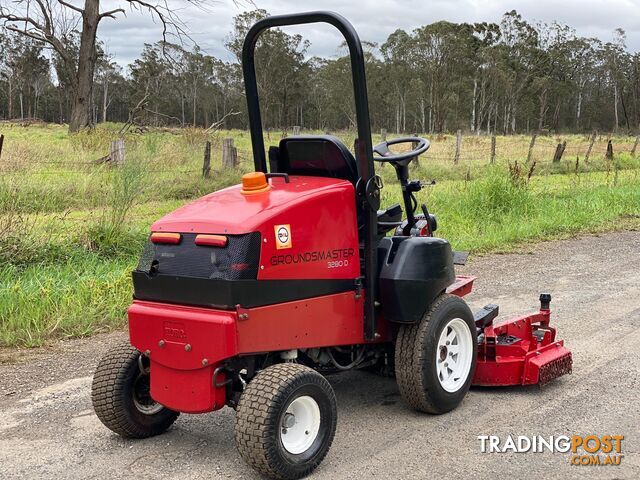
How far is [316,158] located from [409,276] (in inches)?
33.5

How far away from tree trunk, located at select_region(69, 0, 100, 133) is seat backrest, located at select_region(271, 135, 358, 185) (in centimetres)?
2285

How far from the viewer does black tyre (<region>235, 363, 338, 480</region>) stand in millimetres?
3068

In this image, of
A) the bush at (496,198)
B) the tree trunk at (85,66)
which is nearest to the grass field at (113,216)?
the bush at (496,198)

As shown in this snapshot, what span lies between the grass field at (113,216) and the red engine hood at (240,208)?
2.67m

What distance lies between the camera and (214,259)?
3246mm

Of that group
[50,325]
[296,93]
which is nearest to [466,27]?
[296,93]

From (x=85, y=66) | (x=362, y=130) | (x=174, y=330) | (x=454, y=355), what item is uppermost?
(x=85, y=66)

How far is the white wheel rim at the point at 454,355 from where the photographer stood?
4045mm

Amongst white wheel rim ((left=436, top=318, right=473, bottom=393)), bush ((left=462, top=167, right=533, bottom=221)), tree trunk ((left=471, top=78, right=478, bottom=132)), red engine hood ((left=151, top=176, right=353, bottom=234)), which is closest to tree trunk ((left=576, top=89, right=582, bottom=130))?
tree trunk ((left=471, top=78, right=478, bottom=132))

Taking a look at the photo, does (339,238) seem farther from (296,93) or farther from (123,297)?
(296,93)

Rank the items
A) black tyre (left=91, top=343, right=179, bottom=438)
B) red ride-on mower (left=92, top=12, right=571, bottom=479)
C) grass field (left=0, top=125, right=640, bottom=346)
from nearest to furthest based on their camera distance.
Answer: red ride-on mower (left=92, top=12, right=571, bottom=479) < black tyre (left=91, top=343, right=179, bottom=438) < grass field (left=0, top=125, right=640, bottom=346)

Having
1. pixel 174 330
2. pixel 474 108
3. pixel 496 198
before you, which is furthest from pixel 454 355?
pixel 474 108

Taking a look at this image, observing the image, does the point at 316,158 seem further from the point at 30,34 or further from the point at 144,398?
the point at 30,34
